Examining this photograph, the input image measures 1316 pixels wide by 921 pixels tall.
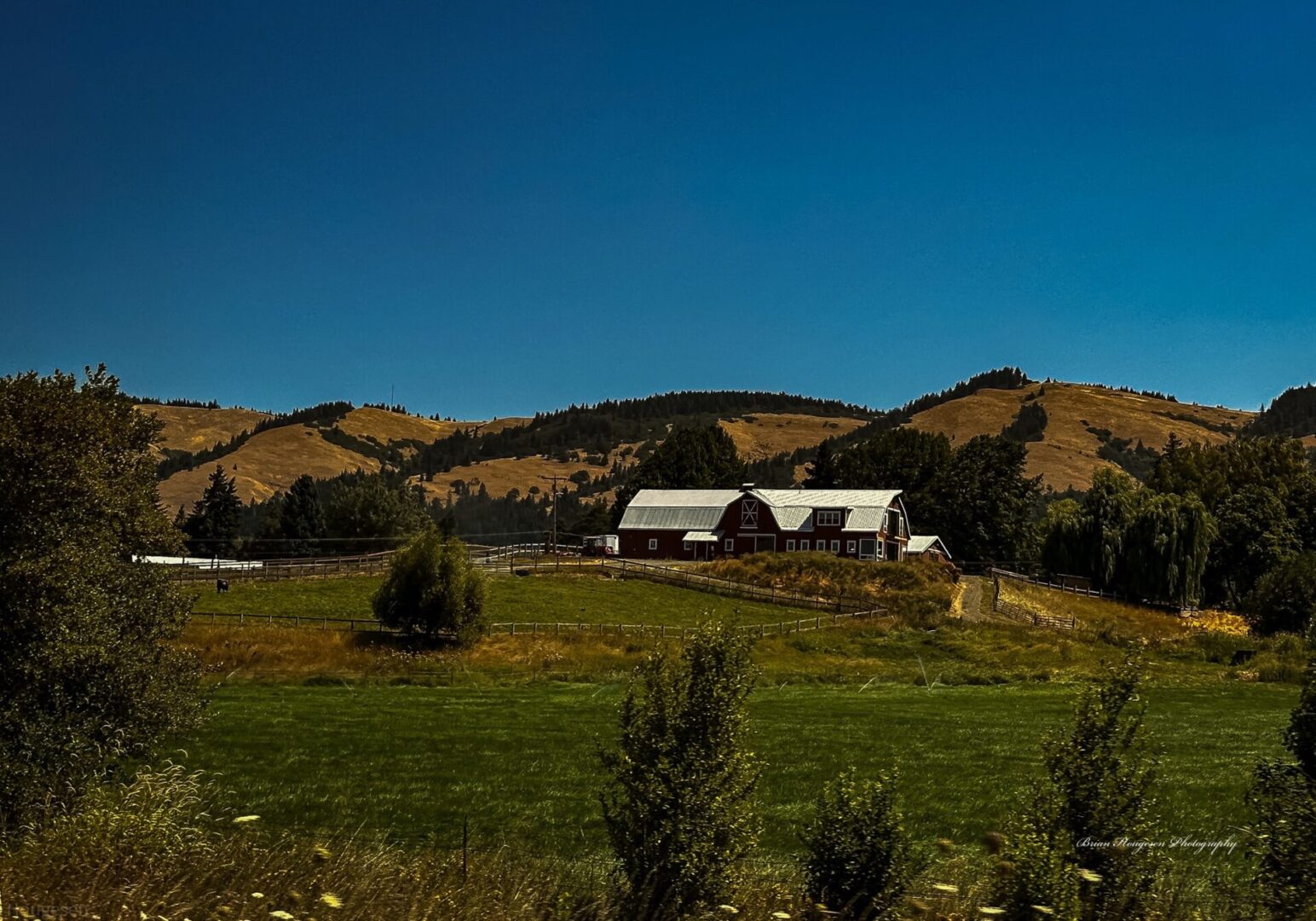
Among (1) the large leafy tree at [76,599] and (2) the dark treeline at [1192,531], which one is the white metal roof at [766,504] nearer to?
(2) the dark treeline at [1192,531]

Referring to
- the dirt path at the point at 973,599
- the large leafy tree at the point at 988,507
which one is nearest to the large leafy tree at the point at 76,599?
the dirt path at the point at 973,599

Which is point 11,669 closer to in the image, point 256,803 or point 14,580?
point 14,580

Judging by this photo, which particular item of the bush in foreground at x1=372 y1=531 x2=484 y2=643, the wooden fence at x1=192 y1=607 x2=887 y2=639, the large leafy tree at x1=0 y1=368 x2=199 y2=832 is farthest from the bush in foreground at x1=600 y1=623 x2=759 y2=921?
the bush in foreground at x1=372 y1=531 x2=484 y2=643

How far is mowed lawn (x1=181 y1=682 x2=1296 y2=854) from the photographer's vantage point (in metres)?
22.3

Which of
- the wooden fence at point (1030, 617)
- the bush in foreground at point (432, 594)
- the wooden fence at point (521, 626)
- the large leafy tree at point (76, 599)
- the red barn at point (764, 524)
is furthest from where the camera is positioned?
the red barn at point (764, 524)

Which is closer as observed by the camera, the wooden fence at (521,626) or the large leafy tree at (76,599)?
the large leafy tree at (76,599)

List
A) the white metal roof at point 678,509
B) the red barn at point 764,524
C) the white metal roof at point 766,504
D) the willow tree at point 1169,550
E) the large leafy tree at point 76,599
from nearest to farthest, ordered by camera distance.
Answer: the large leafy tree at point 76,599, the willow tree at point 1169,550, the red barn at point 764,524, the white metal roof at point 766,504, the white metal roof at point 678,509

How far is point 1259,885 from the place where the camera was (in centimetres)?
1052

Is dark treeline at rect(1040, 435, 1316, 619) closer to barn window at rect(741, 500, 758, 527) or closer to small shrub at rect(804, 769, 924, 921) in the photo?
barn window at rect(741, 500, 758, 527)

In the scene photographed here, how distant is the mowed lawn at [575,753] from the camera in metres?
22.3

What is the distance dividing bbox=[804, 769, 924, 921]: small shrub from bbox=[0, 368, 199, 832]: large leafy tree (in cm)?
1158

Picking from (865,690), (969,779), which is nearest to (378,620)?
(865,690)

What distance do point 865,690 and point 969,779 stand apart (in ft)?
77.1

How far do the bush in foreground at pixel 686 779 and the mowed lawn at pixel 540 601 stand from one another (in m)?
50.6
